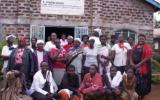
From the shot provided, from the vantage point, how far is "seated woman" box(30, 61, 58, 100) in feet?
31.6

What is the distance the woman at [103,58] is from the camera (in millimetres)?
10828

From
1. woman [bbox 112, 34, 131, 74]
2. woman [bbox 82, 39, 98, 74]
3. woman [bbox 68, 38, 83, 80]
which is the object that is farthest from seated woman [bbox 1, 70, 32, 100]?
woman [bbox 112, 34, 131, 74]

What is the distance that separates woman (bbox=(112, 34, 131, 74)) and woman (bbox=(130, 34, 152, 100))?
0.31 m

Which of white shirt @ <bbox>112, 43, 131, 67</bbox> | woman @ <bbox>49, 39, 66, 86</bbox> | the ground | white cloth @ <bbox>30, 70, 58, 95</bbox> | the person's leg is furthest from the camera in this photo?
the ground

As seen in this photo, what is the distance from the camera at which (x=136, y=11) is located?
15938 millimetres

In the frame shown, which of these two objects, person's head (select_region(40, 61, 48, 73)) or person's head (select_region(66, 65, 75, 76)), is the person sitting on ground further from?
person's head (select_region(40, 61, 48, 73))

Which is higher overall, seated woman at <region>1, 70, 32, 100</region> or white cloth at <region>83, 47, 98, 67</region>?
white cloth at <region>83, 47, 98, 67</region>

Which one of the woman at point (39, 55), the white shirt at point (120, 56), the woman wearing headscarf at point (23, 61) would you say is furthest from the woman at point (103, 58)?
the woman wearing headscarf at point (23, 61)

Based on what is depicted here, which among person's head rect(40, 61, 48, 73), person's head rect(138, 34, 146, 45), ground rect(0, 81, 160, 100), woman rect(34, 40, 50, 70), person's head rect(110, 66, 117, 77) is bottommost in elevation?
ground rect(0, 81, 160, 100)

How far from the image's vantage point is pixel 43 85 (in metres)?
9.86

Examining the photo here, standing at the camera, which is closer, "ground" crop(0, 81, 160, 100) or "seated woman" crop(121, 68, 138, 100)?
"seated woman" crop(121, 68, 138, 100)

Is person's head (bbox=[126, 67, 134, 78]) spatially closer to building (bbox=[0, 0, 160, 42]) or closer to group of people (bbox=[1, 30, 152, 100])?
group of people (bbox=[1, 30, 152, 100])

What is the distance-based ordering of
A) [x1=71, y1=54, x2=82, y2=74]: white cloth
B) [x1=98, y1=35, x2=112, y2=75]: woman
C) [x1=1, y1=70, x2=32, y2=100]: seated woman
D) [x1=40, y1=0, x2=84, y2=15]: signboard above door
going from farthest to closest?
[x1=40, y1=0, x2=84, y2=15]: signboard above door, [x1=98, y1=35, x2=112, y2=75]: woman, [x1=71, y1=54, x2=82, y2=74]: white cloth, [x1=1, y1=70, x2=32, y2=100]: seated woman

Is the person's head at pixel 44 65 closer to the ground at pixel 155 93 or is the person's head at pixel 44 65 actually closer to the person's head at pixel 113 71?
the person's head at pixel 113 71
